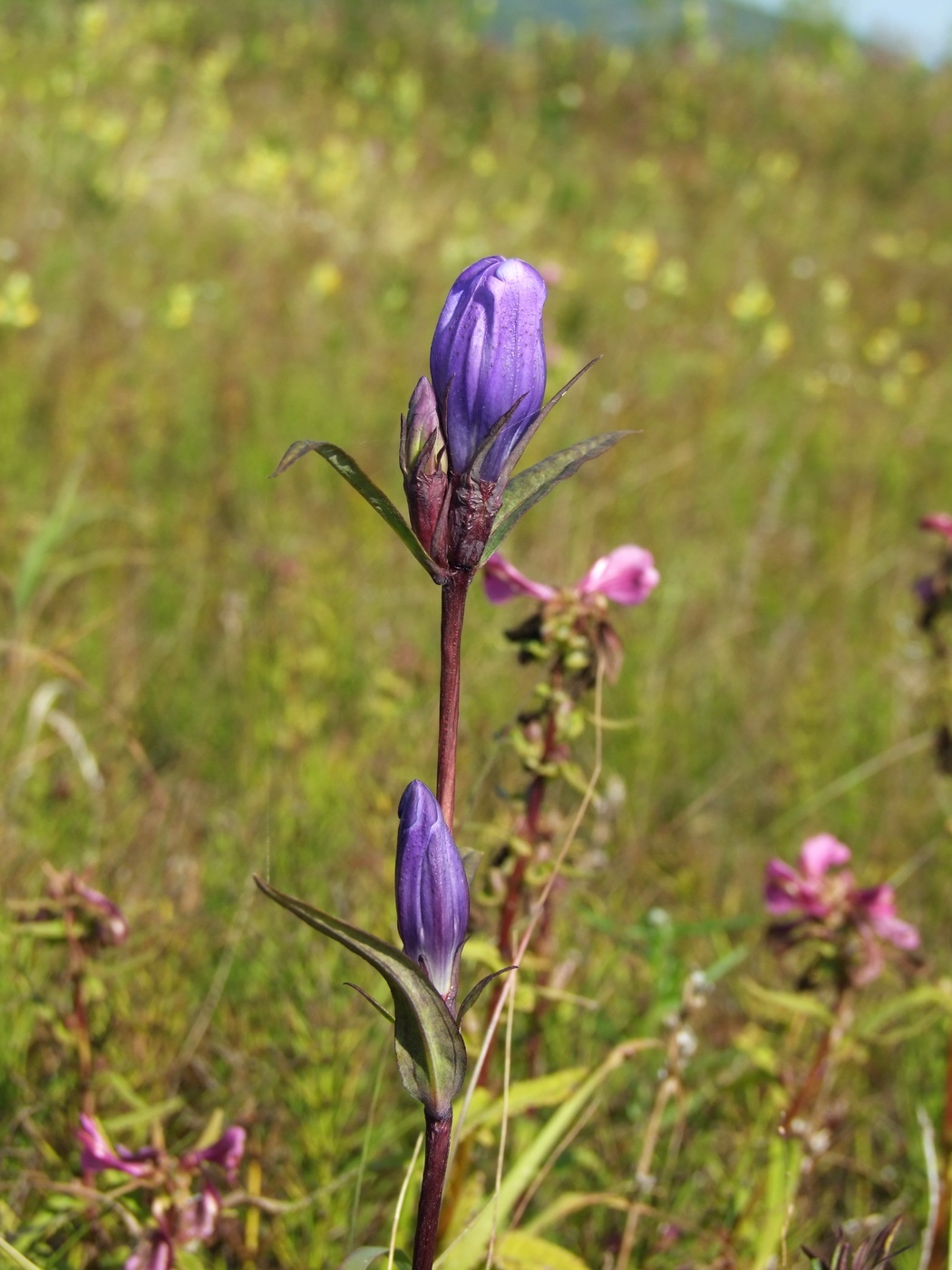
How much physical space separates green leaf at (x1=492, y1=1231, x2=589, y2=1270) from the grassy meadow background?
0.12 metres

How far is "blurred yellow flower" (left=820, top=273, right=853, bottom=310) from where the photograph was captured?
205 inches

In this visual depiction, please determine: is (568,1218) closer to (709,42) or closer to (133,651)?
(133,651)

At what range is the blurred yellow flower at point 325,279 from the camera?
4242 millimetres

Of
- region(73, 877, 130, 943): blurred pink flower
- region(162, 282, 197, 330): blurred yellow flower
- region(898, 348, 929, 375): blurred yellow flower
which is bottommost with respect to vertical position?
region(73, 877, 130, 943): blurred pink flower

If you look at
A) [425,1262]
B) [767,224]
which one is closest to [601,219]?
[767,224]

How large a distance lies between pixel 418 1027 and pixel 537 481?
1.11 feet

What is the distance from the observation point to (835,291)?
5191 millimetres

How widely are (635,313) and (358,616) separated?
10.7ft

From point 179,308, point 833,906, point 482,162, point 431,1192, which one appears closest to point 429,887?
point 431,1192

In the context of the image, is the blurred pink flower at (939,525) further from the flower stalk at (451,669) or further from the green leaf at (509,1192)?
the flower stalk at (451,669)

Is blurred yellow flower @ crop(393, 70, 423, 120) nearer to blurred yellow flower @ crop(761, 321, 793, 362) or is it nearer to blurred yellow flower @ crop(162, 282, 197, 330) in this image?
blurred yellow flower @ crop(761, 321, 793, 362)

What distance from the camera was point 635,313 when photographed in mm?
5203

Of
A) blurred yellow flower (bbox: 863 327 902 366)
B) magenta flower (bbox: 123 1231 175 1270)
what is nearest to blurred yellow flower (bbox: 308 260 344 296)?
blurred yellow flower (bbox: 863 327 902 366)

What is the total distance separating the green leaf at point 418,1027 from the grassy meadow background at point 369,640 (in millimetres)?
381
